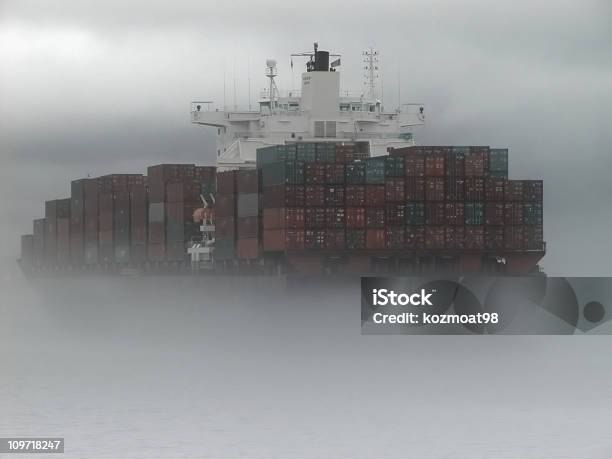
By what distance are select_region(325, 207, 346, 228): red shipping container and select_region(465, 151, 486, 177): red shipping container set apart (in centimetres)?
528

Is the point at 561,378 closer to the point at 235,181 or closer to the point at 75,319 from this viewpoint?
the point at 235,181

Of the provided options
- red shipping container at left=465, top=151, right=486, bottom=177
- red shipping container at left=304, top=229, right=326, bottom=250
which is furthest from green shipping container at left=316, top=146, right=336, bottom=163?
red shipping container at left=465, top=151, right=486, bottom=177

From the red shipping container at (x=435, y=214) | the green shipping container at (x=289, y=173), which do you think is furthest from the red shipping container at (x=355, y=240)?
the green shipping container at (x=289, y=173)

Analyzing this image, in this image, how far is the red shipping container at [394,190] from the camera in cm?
5912

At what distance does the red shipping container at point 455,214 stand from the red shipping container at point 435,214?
14cm

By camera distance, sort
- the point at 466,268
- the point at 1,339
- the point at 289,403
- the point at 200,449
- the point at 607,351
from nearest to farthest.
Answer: the point at 200,449 → the point at 289,403 → the point at 607,351 → the point at 466,268 → the point at 1,339

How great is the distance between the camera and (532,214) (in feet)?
202

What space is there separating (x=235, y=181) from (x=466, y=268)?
10.6 meters

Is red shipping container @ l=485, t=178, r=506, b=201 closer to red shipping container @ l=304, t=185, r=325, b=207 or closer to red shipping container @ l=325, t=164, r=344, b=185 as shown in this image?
red shipping container @ l=325, t=164, r=344, b=185

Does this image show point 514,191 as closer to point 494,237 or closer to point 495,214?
point 495,214

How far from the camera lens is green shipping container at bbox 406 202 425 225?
5950 centimetres

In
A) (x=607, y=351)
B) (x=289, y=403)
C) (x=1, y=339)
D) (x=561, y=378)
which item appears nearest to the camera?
(x=289, y=403)

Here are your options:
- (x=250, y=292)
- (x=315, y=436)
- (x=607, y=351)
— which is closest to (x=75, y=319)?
(x=250, y=292)

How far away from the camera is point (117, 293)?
77125mm
